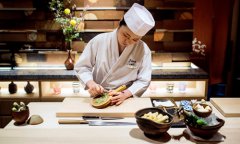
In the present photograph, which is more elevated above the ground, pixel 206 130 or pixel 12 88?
pixel 206 130

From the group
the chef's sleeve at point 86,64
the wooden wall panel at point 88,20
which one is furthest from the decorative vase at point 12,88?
the chef's sleeve at point 86,64

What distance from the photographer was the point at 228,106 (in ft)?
8.19

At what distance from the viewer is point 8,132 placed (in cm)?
202

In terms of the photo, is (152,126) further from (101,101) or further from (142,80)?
(142,80)

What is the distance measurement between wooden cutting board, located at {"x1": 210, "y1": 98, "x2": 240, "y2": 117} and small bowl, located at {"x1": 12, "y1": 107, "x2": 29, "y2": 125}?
154cm

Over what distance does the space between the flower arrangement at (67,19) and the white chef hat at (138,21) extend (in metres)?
1.88

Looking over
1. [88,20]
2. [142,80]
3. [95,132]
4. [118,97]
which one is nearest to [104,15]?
[88,20]

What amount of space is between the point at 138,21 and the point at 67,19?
2.15 metres

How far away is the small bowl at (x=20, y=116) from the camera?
2.13m

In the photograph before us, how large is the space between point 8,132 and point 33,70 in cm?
269

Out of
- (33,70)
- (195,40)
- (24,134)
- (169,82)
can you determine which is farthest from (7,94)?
(195,40)

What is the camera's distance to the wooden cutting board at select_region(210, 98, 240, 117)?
235 centimetres

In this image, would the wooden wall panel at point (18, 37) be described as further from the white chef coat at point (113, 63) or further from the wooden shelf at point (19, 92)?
the white chef coat at point (113, 63)

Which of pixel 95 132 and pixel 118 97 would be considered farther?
pixel 118 97
